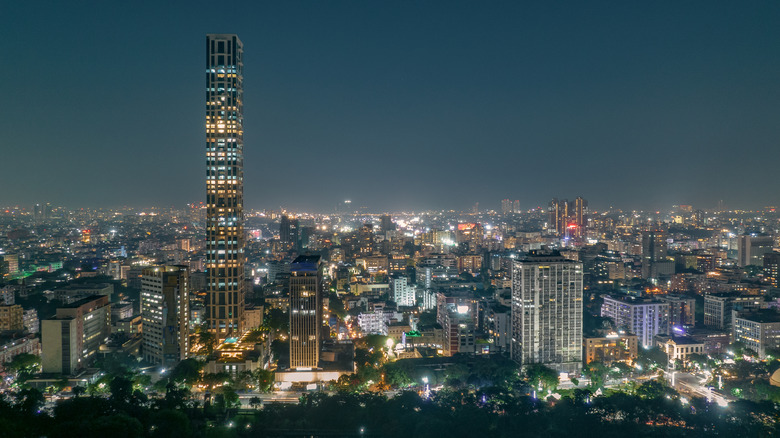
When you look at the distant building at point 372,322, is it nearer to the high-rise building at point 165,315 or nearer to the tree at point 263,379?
the tree at point 263,379

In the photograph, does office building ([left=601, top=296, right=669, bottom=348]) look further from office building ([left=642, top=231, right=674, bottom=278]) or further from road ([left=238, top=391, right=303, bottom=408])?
road ([left=238, top=391, right=303, bottom=408])

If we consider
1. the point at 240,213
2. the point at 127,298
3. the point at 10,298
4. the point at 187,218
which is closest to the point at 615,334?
the point at 240,213

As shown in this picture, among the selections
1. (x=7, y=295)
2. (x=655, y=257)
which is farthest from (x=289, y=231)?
(x=655, y=257)

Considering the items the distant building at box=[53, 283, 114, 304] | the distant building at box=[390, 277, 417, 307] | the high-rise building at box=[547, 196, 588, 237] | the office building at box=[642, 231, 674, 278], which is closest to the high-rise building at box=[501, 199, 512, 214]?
the high-rise building at box=[547, 196, 588, 237]

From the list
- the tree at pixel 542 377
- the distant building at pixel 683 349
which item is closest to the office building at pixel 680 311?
the distant building at pixel 683 349

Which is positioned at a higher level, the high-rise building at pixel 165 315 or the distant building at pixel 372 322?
the high-rise building at pixel 165 315
